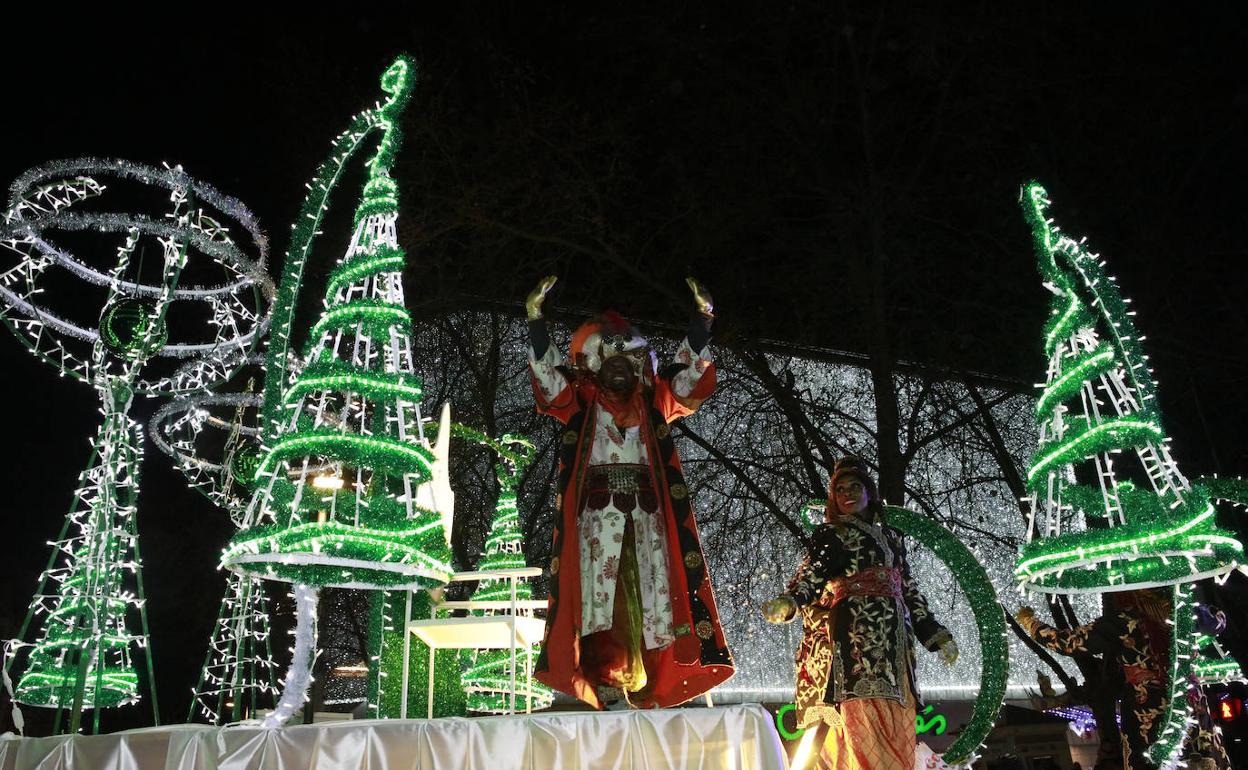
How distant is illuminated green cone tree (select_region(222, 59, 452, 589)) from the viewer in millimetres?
4430

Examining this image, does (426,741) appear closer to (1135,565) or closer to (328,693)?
(1135,565)

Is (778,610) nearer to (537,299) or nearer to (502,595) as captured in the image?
(537,299)

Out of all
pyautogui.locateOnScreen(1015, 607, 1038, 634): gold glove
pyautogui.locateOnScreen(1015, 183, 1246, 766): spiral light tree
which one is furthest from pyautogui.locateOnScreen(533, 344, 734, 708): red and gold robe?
pyautogui.locateOnScreen(1015, 607, 1038, 634): gold glove

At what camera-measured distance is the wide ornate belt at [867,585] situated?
5.28 metres

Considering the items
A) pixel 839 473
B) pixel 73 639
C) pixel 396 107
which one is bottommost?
pixel 73 639

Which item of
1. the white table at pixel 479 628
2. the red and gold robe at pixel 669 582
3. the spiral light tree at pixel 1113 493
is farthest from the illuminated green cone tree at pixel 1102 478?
the white table at pixel 479 628

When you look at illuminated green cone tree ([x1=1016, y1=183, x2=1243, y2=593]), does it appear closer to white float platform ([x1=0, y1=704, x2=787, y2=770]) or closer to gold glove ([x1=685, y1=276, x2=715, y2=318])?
gold glove ([x1=685, y1=276, x2=715, y2=318])

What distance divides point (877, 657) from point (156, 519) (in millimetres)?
10492

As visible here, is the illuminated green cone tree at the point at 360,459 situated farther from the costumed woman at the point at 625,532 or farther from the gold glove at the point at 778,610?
the gold glove at the point at 778,610

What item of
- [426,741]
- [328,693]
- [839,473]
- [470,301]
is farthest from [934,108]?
[328,693]

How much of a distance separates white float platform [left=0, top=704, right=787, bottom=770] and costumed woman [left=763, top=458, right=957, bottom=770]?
1.16 metres

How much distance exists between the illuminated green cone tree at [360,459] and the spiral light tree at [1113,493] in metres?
3.17

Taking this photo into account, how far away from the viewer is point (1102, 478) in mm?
5438

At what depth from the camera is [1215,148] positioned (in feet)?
32.2
